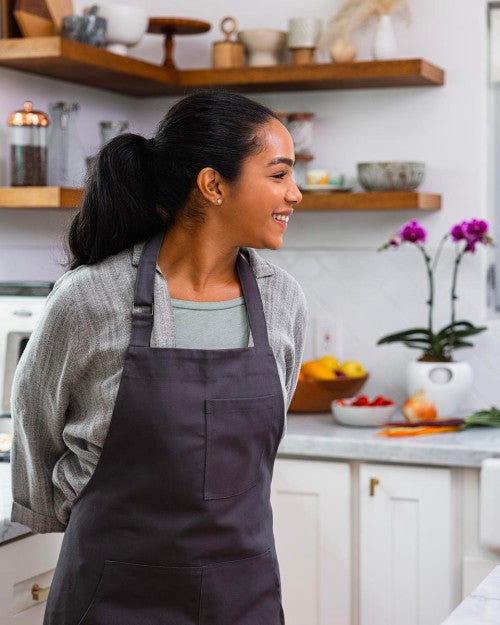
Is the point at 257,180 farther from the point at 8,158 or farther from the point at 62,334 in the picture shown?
the point at 8,158

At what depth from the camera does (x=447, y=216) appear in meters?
3.61

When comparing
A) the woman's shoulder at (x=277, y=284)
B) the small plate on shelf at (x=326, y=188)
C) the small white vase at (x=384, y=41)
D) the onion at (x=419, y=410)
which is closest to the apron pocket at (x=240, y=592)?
the woman's shoulder at (x=277, y=284)

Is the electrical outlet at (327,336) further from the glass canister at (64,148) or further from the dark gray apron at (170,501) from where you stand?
the dark gray apron at (170,501)

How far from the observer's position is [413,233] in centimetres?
339

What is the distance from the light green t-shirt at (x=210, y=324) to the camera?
5.84 ft

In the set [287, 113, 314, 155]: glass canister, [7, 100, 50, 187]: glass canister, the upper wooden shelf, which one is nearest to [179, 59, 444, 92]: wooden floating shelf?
the upper wooden shelf

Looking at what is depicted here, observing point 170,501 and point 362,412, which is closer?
point 170,501

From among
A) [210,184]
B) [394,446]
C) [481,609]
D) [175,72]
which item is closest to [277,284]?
[210,184]

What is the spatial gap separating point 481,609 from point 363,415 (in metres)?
1.73

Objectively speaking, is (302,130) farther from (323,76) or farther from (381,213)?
(381,213)

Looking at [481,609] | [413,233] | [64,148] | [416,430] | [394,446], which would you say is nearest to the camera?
[481,609]

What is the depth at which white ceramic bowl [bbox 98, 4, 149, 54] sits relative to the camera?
336 centimetres

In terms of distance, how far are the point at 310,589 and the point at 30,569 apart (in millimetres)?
1165

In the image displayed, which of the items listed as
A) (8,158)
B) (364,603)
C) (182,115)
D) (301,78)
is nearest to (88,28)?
(8,158)
